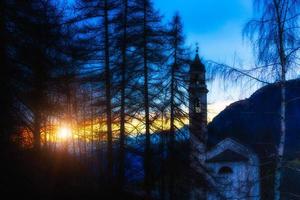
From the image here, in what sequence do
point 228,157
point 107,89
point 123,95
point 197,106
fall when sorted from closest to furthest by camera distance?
point 107,89, point 123,95, point 197,106, point 228,157

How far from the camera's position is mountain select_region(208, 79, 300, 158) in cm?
986

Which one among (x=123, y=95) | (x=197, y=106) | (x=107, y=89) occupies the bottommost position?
(x=123, y=95)

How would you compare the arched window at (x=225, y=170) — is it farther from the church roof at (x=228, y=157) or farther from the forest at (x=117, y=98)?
the forest at (x=117, y=98)

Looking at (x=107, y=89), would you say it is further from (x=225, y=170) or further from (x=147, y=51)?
(x=225, y=170)

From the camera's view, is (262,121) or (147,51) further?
(147,51)

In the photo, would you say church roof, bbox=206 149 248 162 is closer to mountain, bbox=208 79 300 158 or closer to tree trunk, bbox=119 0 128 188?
mountain, bbox=208 79 300 158

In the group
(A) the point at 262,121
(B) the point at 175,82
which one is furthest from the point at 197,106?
(A) the point at 262,121

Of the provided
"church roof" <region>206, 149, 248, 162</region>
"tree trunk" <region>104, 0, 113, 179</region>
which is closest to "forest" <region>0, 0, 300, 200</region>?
"tree trunk" <region>104, 0, 113, 179</region>

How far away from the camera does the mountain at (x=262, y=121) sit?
9.86 m

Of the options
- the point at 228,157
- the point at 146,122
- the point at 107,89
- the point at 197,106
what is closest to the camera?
the point at 107,89

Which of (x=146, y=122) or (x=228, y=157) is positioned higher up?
(x=146, y=122)

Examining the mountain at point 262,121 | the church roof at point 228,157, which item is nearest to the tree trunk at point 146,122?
the mountain at point 262,121

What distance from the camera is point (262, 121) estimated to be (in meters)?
14.0

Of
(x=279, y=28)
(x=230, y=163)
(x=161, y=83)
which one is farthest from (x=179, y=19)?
(x=230, y=163)
